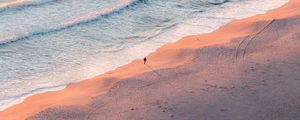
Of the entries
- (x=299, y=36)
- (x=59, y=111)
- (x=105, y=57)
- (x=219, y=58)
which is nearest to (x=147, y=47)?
(x=105, y=57)

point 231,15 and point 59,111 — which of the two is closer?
point 59,111

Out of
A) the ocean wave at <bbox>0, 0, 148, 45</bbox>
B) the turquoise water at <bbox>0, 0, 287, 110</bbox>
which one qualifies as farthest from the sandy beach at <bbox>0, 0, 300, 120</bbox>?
the ocean wave at <bbox>0, 0, 148, 45</bbox>

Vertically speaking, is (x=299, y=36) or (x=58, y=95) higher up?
(x=299, y=36)

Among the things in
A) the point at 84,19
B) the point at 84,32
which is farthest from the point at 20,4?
the point at 84,32

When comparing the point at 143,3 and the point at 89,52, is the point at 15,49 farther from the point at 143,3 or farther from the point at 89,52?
the point at 143,3

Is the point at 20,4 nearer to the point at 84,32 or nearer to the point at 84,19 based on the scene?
the point at 84,19

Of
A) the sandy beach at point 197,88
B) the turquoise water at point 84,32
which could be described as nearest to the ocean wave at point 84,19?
the turquoise water at point 84,32

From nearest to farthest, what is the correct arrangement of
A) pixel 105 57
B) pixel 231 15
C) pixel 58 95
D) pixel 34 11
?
1. pixel 58 95
2. pixel 105 57
3. pixel 231 15
4. pixel 34 11

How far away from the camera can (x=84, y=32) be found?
8844 millimetres

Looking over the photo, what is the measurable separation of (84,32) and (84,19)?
0.68 m

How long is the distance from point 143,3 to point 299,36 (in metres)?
4.29

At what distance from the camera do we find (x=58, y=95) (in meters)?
6.19

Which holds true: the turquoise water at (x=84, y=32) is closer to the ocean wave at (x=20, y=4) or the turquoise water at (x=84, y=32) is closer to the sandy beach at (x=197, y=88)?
the ocean wave at (x=20, y=4)

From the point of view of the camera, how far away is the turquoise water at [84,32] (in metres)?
7.09
